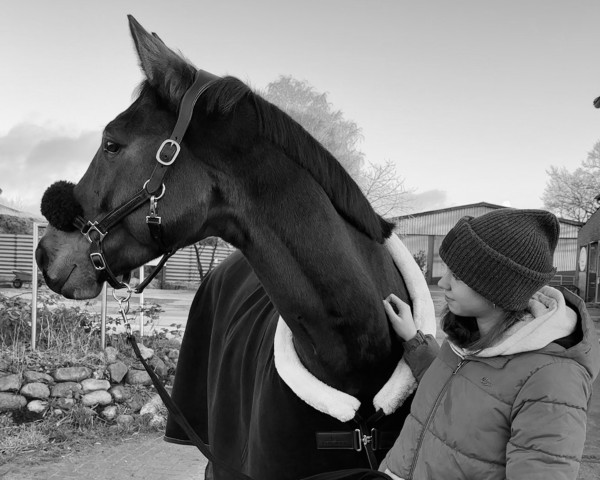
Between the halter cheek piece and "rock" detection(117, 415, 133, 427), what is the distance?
10.8 ft

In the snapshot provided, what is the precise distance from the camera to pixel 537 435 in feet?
4.02

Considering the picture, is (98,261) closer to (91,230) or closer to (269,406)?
(91,230)

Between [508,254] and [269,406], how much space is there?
0.94m

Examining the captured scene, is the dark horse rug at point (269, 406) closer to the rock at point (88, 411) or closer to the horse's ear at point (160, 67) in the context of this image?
the horse's ear at point (160, 67)

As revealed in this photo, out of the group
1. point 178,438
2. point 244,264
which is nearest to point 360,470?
point 244,264

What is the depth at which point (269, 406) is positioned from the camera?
1.88m

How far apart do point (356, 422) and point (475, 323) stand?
51 centimetres

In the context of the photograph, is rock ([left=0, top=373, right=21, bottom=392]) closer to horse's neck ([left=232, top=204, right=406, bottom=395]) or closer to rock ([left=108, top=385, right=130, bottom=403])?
rock ([left=108, top=385, right=130, bottom=403])

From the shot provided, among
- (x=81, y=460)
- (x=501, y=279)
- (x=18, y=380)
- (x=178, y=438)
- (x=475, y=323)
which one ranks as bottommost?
(x=81, y=460)

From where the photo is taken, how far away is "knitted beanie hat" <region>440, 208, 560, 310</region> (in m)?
1.40

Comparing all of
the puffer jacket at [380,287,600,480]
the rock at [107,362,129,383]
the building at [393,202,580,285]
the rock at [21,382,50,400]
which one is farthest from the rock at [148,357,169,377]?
the building at [393,202,580,285]

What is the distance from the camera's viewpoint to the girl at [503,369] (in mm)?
1235

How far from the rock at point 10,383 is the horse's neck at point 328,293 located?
3.86 metres

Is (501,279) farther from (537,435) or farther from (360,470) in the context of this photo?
(360,470)
